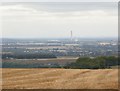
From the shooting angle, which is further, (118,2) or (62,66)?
(62,66)

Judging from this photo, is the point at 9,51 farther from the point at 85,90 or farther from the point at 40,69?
the point at 85,90

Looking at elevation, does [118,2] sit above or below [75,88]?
above

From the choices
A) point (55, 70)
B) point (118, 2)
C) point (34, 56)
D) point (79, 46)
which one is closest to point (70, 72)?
point (55, 70)

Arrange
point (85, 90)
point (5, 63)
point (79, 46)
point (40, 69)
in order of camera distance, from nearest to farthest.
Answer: point (85, 90) → point (5, 63) → point (40, 69) → point (79, 46)

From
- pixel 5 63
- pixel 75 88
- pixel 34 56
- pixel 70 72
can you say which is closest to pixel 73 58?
pixel 70 72

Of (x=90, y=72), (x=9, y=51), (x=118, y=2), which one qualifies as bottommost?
(x=90, y=72)

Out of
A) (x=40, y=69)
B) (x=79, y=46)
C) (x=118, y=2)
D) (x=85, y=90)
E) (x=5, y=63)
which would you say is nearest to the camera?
(x=85, y=90)
